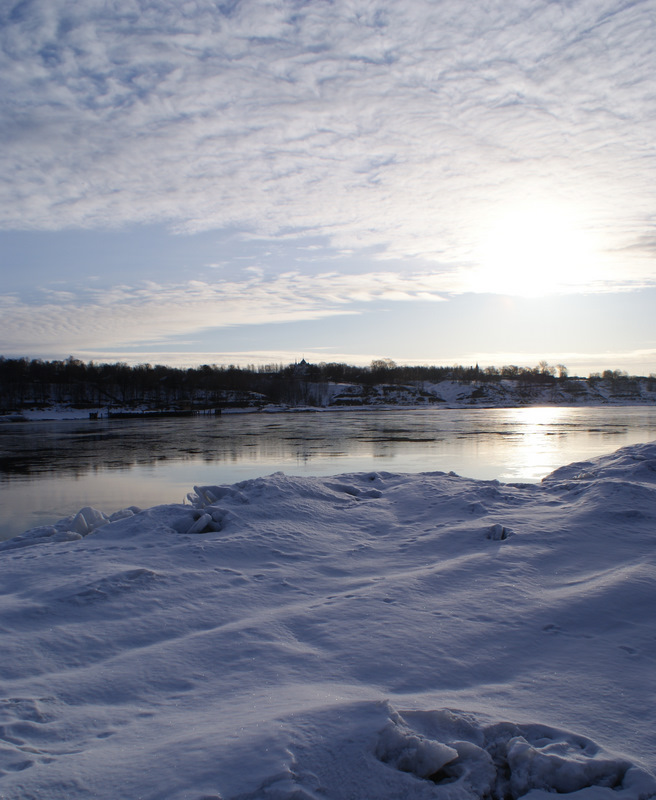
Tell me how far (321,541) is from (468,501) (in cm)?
309

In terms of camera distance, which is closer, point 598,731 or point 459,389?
point 598,731

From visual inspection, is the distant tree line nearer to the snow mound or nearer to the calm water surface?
the calm water surface

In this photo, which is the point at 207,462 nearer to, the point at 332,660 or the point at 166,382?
the point at 332,660

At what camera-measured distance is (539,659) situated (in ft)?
12.1

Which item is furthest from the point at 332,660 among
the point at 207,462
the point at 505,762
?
the point at 207,462

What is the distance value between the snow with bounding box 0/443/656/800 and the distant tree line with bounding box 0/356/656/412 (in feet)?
256

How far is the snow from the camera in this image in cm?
253

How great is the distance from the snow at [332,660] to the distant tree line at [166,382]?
78.1 metres

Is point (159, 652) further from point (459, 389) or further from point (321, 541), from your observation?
point (459, 389)

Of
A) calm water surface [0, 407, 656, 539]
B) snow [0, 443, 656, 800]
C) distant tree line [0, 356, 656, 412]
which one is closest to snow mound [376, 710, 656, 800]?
snow [0, 443, 656, 800]

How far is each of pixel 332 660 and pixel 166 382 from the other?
11363cm

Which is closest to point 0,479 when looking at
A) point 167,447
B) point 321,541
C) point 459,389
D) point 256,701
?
A: point 167,447

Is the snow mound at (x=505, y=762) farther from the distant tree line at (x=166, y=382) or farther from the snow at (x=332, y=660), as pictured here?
the distant tree line at (x=166, y=382)

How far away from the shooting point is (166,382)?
112 meters
